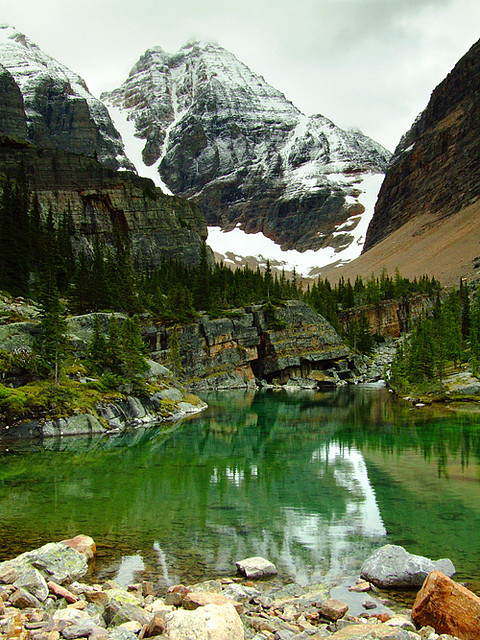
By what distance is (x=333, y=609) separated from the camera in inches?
399

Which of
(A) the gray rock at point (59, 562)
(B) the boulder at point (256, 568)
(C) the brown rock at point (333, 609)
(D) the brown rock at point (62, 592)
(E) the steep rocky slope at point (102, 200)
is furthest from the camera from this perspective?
(E) the steep rocky slope at point (102, 200)

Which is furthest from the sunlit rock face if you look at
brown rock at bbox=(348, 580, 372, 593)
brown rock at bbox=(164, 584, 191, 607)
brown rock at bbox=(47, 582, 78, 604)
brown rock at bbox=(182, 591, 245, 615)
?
brown rock at bbox=(348, 580, 372, 593)

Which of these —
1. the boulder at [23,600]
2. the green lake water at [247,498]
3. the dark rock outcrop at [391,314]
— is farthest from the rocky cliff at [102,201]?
the boulder at [23,600]

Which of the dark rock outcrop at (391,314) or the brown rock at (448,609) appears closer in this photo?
the brown rock at (448,609)

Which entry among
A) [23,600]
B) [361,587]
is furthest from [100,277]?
[361,587]

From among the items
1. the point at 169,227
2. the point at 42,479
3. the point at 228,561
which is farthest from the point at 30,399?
the point at 169,227

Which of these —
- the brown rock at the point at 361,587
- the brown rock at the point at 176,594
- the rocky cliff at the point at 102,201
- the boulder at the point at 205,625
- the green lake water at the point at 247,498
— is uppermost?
the rocky cliff at the point at 102,201

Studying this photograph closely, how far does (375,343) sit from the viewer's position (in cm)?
13375

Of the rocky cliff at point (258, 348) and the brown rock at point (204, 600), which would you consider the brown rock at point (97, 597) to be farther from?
the rocky cliff at point (258, 348)

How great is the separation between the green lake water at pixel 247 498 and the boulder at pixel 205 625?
348 centimetres

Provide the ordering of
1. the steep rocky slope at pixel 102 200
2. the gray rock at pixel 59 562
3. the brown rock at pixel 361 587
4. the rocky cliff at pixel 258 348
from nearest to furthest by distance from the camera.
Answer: the gray rock at pixel 59 562 < the brown rock at pixel 361 587 < the rocky cliff at pixel 258 348 < the steep rocky slope at pixel 102 200

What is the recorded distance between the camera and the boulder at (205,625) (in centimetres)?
831

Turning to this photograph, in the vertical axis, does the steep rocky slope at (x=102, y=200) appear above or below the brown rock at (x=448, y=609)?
above

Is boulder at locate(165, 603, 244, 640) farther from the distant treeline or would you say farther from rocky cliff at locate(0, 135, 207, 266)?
rocky cliff at locate(0, 135, 207, 266)
